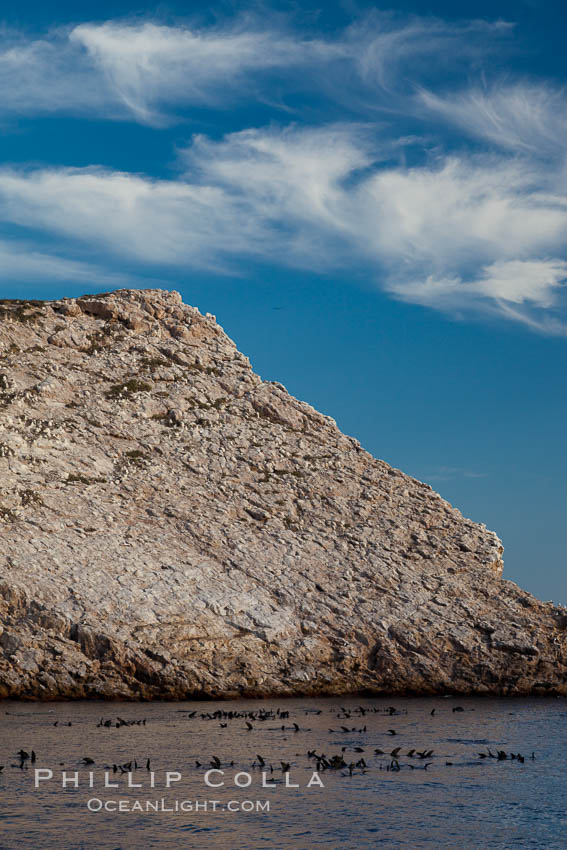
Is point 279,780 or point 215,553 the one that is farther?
point 215,553

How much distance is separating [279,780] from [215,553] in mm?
20437

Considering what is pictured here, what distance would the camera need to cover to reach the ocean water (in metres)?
14.5

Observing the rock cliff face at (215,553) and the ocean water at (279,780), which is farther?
the rock cliff face at (215,553)

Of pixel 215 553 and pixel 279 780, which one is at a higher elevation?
pixel 215 553

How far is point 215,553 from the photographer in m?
38.8

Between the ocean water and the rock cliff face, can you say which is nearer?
the ocean water

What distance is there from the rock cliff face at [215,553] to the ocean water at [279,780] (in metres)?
3.75

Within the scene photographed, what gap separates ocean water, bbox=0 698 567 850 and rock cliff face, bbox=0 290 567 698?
3.75 meters

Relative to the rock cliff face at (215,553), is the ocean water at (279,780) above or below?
below

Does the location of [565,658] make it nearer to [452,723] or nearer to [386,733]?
[452,723]

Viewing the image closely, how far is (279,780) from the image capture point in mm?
18688

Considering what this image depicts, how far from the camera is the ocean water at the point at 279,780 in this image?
1446 cm

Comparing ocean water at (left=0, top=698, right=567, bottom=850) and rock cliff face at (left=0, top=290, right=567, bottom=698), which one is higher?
rock cliff face at (left=0, top=290, right=567, bottom=698)

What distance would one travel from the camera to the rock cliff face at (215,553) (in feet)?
111
